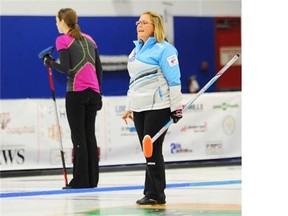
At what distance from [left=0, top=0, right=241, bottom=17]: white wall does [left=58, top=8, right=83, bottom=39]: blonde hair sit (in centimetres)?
599

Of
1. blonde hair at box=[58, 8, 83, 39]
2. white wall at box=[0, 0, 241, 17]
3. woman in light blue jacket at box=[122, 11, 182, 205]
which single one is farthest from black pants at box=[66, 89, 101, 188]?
white wall at box=[0, 0, 241, 17]

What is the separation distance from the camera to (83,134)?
7246 millimetres

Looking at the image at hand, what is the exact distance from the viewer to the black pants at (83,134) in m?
7.16

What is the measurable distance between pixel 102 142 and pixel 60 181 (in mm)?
1340

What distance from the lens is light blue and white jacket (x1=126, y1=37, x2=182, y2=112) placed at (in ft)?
18.9

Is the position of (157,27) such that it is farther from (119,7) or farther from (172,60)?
(119,7)

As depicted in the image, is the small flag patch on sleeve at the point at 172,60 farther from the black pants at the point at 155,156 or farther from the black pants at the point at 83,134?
the black pants at the point at 83,134

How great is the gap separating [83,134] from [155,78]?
1633 mm

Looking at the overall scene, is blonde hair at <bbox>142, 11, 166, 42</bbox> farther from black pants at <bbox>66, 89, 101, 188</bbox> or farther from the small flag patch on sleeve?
black pants at <bbox>66, 89, 101, 188</bbox>

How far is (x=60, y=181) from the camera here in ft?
27.2

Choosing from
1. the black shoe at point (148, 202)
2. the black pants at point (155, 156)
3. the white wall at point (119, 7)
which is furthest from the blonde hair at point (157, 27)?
the white wall at point (119, 7)

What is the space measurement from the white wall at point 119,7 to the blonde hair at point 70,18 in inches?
236
